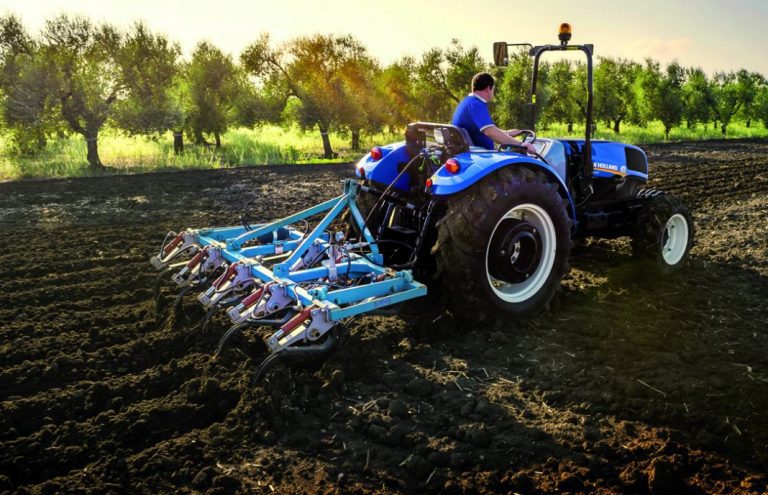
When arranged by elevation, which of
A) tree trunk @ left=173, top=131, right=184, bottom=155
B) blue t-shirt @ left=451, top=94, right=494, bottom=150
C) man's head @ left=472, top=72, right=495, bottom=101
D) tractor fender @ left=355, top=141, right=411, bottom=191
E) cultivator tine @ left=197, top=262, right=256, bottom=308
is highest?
tree trunk @ left=173, top=131, right=184, bottom=155

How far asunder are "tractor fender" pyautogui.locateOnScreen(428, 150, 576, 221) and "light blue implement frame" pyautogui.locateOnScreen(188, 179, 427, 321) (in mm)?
633

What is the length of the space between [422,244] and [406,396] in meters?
1.23

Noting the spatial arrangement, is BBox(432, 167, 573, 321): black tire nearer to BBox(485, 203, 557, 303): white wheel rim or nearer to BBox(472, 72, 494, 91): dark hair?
BBox(485, 203, 557, 303): white wheel rim

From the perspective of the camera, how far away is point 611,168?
5.94 meters

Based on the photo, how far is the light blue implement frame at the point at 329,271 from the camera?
3850mm

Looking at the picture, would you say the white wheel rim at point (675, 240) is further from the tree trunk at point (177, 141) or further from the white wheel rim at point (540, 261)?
the tree trunk at point (177, 141)

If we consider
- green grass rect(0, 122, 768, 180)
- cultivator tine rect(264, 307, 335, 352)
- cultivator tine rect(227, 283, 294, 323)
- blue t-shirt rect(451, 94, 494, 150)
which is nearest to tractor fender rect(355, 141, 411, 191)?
blue t-shirt rect(451, 94, 494, 150)

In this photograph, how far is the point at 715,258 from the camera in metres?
6.41

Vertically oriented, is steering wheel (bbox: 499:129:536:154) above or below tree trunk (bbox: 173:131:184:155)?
below

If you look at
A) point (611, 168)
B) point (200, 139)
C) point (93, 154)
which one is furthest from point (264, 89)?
point (611, 168)

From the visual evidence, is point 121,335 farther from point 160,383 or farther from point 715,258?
point 715,258

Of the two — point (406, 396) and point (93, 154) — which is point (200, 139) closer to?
point (93, 154)

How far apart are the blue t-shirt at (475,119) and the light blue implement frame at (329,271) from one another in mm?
974

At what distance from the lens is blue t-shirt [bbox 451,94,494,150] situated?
466 centimetres
